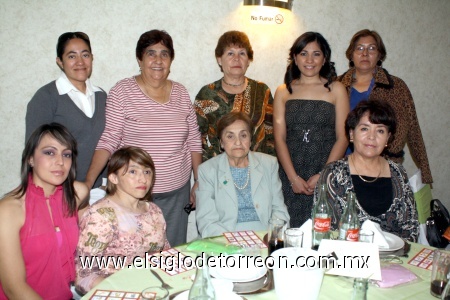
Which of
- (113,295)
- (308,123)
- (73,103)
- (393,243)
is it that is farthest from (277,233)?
(73,103)

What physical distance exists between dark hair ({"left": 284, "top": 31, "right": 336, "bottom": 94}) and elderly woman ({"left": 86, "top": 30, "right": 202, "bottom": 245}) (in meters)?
0.84

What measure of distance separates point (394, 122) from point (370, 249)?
105cm

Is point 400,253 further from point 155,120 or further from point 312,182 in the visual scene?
point 155,120

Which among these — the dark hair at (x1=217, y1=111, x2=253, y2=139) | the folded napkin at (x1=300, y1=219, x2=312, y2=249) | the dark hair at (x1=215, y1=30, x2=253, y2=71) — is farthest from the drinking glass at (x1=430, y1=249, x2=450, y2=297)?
the dark hair at (x1=215, y1=30, x2=253, y2=71)

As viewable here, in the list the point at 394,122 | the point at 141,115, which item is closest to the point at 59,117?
the point at 141,115

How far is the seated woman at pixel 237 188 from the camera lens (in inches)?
94.6

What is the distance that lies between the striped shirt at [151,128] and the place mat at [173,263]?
3.51ft

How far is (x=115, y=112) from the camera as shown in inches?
103

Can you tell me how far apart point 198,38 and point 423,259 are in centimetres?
243

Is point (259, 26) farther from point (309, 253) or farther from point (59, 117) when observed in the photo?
point (309, 253)

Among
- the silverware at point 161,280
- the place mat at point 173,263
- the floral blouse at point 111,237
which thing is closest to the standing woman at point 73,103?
the floral blouse at point 111,237

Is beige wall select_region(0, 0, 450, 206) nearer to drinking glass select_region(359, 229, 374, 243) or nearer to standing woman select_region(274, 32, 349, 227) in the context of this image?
standing woman select_region(274, 32, 349, 227)

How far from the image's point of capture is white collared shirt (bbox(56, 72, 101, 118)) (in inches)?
98.8

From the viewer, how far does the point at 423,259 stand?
1689 mm
